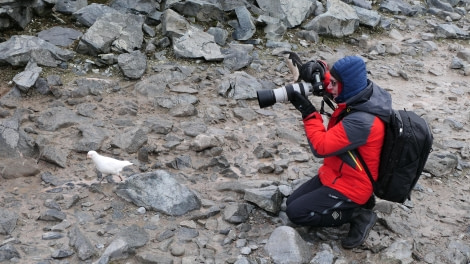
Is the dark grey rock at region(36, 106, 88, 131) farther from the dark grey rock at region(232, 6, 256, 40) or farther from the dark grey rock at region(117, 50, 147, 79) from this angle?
the dark grey rock at region(232, 6, 256, 40)

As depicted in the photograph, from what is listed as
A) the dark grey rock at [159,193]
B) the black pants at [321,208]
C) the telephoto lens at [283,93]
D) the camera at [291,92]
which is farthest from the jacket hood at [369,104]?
the dark grey rock at [159,193]

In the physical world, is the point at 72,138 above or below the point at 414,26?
above

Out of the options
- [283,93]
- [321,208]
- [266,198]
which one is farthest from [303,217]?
[283,93]

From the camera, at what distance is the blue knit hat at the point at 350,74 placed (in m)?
4.81

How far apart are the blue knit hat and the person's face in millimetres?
63

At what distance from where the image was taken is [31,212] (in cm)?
546

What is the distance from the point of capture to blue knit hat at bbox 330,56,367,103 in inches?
→ 189

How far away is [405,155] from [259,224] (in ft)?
5.34

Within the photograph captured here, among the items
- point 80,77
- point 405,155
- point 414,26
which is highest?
point 405,155

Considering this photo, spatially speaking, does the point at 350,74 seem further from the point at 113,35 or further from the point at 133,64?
the point at 113,35

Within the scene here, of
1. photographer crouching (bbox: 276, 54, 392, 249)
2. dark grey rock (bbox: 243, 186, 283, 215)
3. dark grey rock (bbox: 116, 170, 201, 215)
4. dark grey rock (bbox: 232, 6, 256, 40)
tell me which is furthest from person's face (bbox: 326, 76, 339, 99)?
dark grey rock (bbox: 232, 6, 256, 40)

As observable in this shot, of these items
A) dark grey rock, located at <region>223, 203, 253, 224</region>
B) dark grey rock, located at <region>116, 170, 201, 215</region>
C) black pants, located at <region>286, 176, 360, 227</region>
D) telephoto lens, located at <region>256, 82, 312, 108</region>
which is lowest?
dark grey rock, located at <region>223, 203, 253, 224</region>

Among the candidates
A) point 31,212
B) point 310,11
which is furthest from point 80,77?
point 310,11

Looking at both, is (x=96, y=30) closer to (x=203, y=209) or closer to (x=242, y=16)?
(x=242, y=16)
